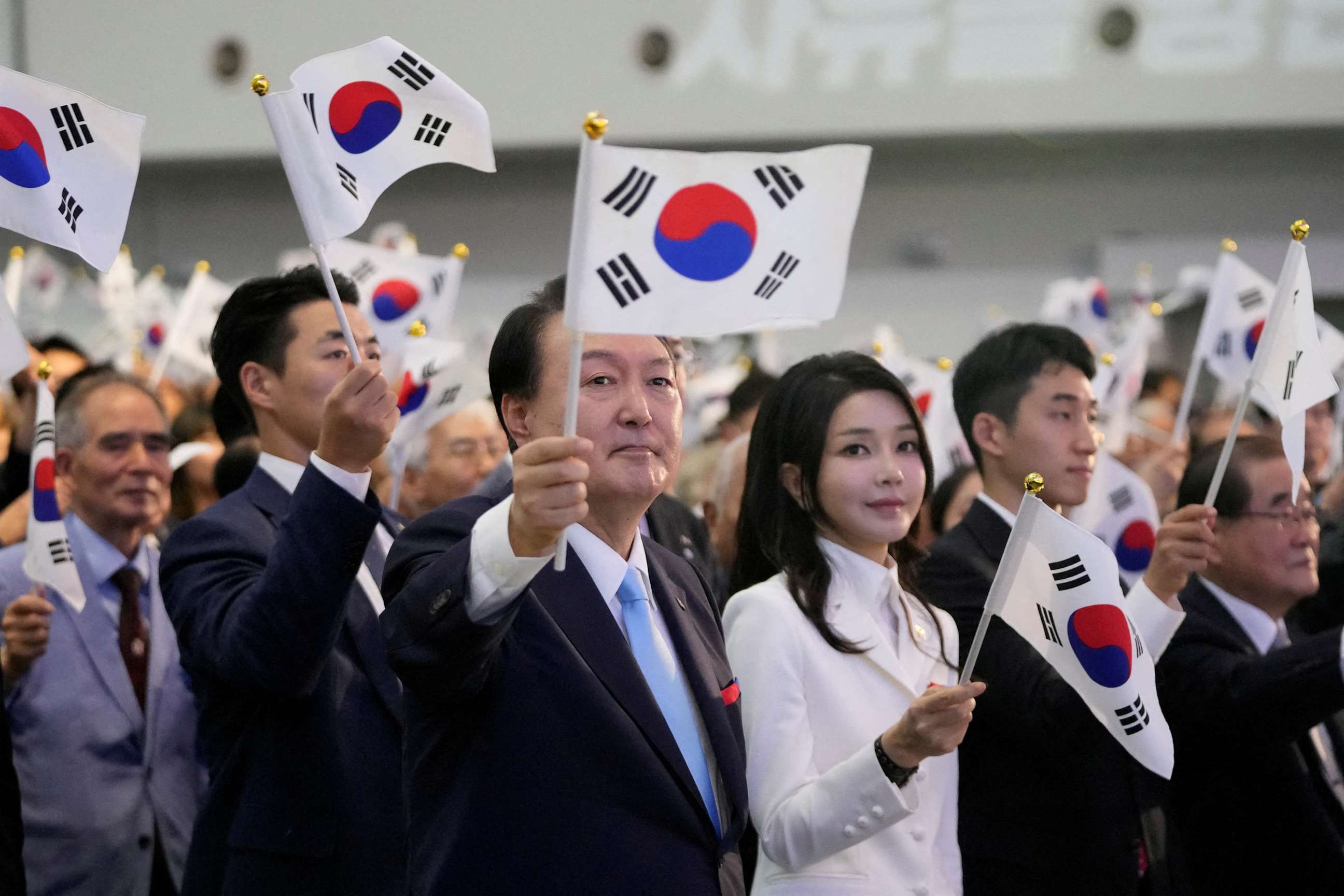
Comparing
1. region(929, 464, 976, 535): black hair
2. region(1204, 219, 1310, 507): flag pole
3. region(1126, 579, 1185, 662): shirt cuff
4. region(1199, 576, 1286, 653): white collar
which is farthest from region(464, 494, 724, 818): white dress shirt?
Answer: region(929, 464, 976, 535): black hair

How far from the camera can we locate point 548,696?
1.76m

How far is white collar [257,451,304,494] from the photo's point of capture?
266cm

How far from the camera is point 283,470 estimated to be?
8.74 feet

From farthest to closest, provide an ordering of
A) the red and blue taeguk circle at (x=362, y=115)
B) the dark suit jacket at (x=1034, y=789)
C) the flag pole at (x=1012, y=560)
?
1. the dark suit jacket at (x=1034, y=789)
2. the red and blue taeguk circle at (x=362, y=115)
3. the flag pole at (x=1012, y=560)

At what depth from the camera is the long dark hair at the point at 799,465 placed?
8.25 feet

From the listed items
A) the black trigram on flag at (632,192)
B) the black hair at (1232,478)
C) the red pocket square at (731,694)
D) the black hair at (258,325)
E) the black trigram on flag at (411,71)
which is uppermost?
the black trigram on flag at (411,71)

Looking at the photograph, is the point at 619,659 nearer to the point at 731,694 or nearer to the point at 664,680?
the point at 664,680

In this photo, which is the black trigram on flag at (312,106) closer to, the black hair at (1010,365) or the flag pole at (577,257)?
the flag pole at (577,257)

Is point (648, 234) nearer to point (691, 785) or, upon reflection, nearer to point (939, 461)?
point (691, 785)

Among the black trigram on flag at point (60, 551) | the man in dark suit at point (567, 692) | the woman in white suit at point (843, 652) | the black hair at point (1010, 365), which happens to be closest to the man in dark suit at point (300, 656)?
the man in dark suit at point (567, 692)

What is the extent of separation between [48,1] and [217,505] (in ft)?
33.2

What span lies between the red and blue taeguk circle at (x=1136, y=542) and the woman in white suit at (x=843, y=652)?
4.88ft

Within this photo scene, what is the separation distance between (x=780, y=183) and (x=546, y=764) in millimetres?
699

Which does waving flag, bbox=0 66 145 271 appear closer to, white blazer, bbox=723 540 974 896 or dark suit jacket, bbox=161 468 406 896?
dark suit jacket, bbox=161 468 406 896
